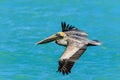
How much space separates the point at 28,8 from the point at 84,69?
14.3ft

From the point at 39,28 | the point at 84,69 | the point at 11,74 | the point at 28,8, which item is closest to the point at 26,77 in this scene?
the point at 11,74

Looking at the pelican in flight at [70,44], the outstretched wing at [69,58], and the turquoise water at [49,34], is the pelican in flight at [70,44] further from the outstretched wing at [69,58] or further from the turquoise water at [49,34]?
the turquoise water at [49,34]

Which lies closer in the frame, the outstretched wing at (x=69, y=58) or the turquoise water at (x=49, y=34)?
the outstretched wing at (x=69, y=58)

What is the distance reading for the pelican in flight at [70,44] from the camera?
8.23 meters

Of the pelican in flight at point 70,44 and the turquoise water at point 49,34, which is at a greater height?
the turquoise water at point 49,34

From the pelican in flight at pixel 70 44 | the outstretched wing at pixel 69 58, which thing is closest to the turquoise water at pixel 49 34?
the pelican in flight at pixel 70 44

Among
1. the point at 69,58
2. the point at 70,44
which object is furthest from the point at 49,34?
the point at 69,58

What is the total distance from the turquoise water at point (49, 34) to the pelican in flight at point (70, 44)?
Result: 4566 millimetres

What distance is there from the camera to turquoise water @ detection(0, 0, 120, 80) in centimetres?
1434

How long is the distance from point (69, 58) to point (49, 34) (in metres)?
7.99

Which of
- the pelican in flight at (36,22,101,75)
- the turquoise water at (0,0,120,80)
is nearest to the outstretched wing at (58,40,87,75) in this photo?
the pelican in flight at (36,22,101,75)

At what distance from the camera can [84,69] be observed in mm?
14422

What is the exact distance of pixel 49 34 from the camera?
16.3 meters

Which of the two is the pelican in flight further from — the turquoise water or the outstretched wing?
the turquoise water
